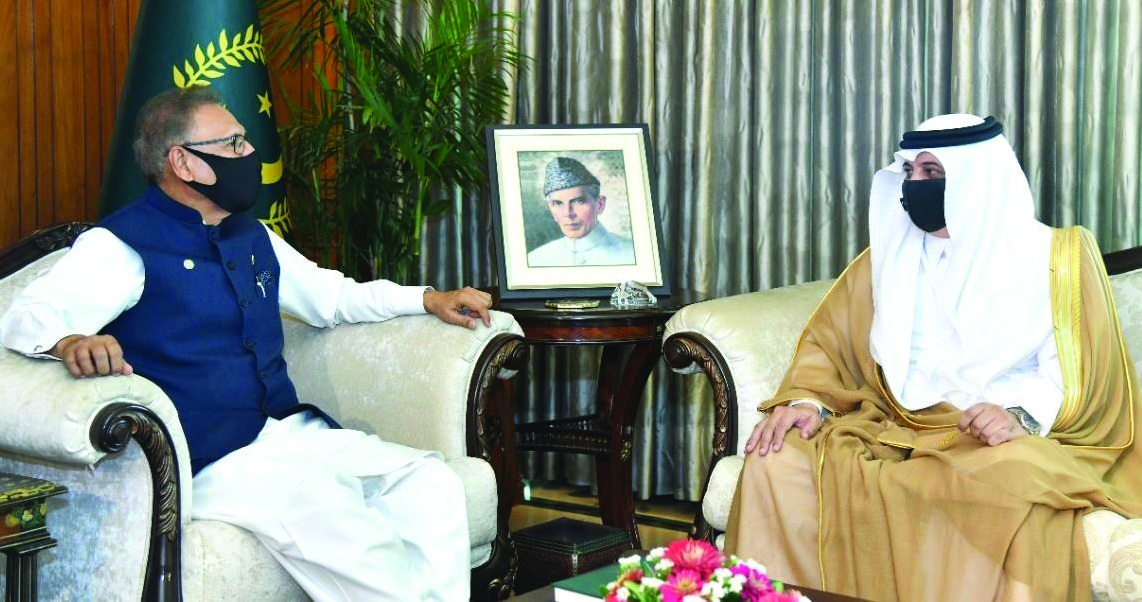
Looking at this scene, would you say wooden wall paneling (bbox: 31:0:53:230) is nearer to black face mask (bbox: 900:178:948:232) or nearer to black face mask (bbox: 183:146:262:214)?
black face mask (bbox: 183:146:262:214)

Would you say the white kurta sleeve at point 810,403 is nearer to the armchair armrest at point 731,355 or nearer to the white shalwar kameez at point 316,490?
the armchair armrest at point 731,355

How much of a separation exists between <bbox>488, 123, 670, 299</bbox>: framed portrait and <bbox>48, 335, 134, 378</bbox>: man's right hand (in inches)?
61.6

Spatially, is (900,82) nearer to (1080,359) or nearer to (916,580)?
(1080,359)

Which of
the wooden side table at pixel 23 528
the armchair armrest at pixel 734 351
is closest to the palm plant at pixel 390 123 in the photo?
the armchair armrest at pixel 734 351

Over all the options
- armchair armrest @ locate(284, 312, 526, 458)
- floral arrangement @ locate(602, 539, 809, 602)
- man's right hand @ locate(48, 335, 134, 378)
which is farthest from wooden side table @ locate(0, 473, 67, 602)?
floral arrangement @ locate(602, 539, 809, 602)

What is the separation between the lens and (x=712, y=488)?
2898 millimetres

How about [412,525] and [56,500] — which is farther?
[412,525]

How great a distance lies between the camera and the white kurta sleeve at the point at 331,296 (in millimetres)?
3098

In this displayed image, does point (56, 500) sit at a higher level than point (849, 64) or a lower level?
lower

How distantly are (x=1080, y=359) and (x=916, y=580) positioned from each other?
0.65 meters

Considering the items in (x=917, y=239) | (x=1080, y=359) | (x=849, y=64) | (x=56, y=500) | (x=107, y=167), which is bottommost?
(x=56, y=500)

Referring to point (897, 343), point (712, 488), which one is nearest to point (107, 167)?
point (712, 488)

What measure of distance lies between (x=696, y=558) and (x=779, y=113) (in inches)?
113

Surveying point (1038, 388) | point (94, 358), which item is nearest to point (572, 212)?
point (1038, 388)
